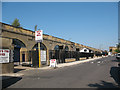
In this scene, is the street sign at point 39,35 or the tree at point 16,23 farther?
the tree at point 16,23

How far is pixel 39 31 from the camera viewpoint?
19453 mm

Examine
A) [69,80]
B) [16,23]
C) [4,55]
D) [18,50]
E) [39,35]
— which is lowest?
[69,80]

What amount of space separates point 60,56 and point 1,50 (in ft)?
48.8

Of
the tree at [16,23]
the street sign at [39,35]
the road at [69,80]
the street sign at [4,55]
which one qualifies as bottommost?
the road at [69,80]

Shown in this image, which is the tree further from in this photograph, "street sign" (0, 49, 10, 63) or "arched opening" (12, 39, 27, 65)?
"street sign" (0, 49, 10, 63)

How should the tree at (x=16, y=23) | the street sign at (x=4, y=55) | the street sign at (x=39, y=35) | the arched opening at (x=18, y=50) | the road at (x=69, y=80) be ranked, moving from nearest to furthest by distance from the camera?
the road at (x=69, y=80) → the street sign at (x=4, y=55) → the street sign at (x=39, y=35) → the arched opening at (x=18, y=50) → the tree at (x=16, y=23)

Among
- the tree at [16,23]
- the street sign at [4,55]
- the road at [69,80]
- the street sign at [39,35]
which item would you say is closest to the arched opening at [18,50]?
the street sign at [39,35]

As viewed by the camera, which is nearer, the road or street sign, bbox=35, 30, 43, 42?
the road

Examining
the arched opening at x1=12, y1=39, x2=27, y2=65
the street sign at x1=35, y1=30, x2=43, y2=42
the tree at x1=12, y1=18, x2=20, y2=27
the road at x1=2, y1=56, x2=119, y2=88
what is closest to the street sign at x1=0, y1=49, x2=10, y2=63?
the road at x1=2, y1=56, x2=119, y2=88

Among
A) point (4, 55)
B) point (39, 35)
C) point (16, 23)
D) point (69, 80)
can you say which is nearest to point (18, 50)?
point (39, 35)

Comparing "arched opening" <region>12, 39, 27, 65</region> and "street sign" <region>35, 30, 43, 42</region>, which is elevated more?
"street sign" <region>35, 30, 43, 42</region>

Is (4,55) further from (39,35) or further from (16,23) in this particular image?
(16,23)

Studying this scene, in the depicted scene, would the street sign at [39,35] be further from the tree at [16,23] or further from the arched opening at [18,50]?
the tree at [16,23]

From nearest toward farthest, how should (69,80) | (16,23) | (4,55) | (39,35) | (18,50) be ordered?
(69,80)
(4,55)
(39,35)
(18,50)
(16,23)
